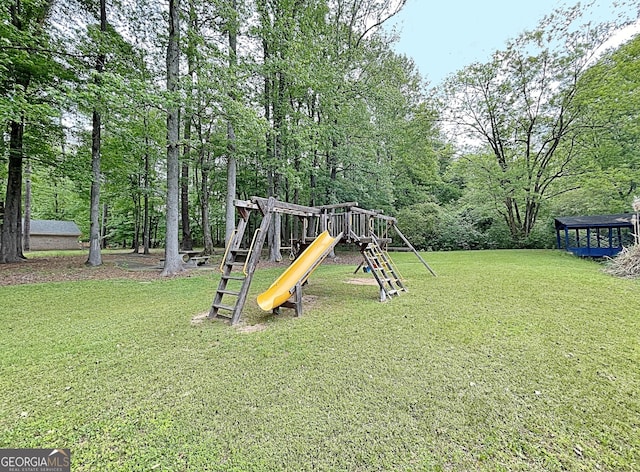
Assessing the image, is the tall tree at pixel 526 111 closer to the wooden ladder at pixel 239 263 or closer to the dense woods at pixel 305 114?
the dense woods at pixel 305 114

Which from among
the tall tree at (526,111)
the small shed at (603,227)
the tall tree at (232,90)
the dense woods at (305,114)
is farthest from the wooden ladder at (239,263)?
the tall tree at (526,111)

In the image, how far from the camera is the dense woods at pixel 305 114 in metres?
A: 9.12

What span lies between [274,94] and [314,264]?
399 inches

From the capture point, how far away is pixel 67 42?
28.8ft

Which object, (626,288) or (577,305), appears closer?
(577,305)

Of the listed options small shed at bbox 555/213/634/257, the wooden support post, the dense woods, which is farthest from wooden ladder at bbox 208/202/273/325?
small shed at bbox 555/213/634/257

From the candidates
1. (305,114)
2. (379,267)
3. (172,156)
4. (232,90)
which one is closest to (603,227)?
(379,267)

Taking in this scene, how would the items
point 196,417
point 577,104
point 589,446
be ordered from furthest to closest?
1. point 577,104
2. point 196,417
3. point 589,446

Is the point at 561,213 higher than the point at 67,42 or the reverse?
the reverse

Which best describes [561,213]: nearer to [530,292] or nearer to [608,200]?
[608,200]

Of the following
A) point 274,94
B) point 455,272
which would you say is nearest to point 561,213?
point 455,272

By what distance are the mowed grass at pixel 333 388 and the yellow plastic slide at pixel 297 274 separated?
0.36m

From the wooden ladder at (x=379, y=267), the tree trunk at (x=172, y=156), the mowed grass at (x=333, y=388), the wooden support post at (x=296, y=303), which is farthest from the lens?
the tree trunk at (x=172, y=156)

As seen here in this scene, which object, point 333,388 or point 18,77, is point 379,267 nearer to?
point 333,388
